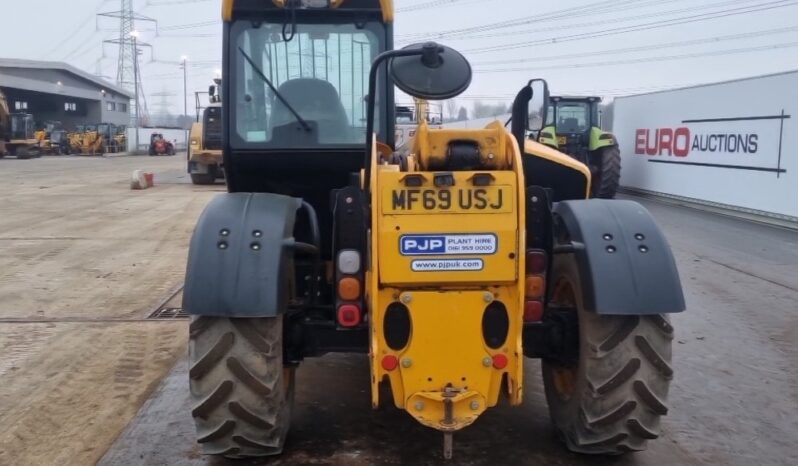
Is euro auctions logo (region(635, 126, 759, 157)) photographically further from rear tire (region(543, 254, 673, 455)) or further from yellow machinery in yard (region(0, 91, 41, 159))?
yellow machinery in yard (region(0, 91, 41, 159))

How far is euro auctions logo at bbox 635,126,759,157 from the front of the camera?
15.2m

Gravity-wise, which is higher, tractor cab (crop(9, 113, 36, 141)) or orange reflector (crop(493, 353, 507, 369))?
tractor cab (crop(9, 113, 36, 141))

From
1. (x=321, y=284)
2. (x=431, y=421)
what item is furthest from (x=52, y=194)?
(x=431, y=421)

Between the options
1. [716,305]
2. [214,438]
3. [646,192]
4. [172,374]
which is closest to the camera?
[214,438]

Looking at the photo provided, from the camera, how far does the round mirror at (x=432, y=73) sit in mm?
3619

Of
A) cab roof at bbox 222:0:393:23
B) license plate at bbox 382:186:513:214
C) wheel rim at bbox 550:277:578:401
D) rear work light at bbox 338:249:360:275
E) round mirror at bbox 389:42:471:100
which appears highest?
cab roof at bbox 222:0:393:23

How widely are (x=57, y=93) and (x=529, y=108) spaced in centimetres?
6499

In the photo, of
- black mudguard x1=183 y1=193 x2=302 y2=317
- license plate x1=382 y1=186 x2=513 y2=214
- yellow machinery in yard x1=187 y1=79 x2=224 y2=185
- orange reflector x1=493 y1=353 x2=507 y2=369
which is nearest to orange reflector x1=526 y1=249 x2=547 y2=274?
license plate x1=382 y1=186 x2=513 y2=214

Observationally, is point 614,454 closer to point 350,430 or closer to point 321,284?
point 350,430

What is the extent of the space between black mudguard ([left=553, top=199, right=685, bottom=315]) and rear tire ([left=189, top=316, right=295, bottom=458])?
1.51m

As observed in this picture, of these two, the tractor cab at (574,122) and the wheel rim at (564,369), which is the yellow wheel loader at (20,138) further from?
the wheel rim at (564,369)

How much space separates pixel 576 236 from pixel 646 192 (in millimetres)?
16476

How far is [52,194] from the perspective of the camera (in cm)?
2169

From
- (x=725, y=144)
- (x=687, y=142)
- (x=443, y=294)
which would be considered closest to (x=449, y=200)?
(x=443, y=294)
